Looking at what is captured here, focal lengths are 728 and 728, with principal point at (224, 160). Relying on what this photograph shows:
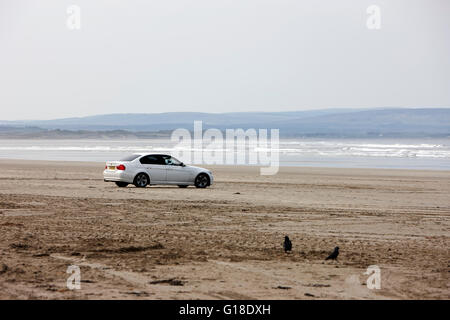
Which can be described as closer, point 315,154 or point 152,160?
point 152,160

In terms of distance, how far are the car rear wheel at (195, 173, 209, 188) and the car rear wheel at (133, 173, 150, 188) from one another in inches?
73.2

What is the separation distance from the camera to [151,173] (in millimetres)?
26688

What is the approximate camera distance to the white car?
26.3 meters

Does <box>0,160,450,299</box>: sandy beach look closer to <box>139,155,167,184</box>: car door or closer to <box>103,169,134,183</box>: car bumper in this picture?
<box>103,169,134,183</box>: car bumper

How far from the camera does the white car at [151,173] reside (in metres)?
26.3

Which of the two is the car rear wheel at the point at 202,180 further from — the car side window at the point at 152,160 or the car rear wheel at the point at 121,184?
the car rear wheel at the point at 121,184

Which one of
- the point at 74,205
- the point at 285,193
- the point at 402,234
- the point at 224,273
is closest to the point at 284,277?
the point at 224,273

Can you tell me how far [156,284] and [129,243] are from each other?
3.49 metres

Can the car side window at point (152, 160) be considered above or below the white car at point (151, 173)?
above

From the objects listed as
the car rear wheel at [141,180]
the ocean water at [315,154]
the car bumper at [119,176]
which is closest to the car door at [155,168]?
the car rear wheel at [141,180]

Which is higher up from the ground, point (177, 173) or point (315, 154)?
point (177, 173)

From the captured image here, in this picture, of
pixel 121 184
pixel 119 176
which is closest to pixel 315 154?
pixel 121 184

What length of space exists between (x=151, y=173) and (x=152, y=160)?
52cm

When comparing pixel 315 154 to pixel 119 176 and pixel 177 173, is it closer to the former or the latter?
pixel 177 173
